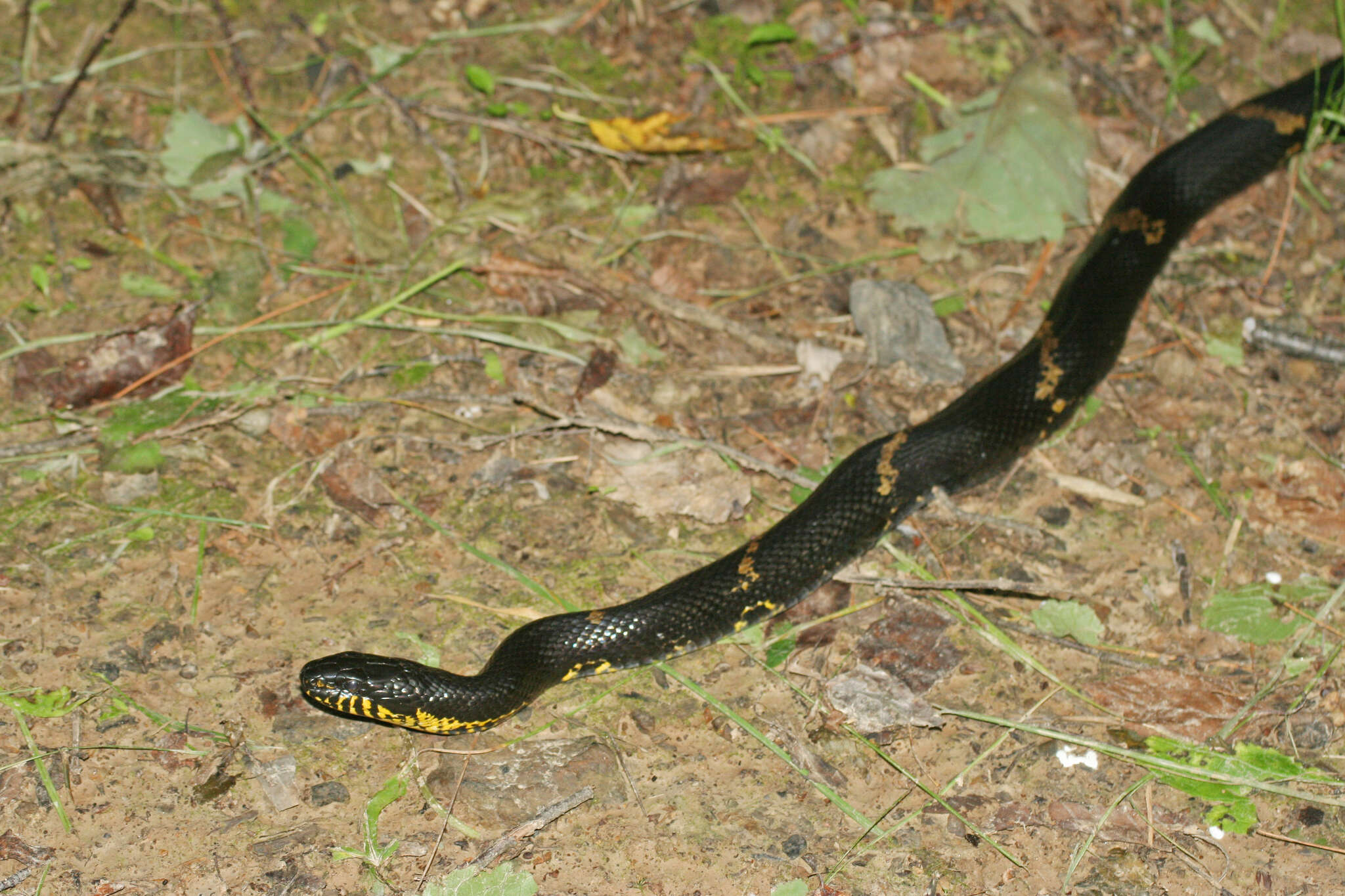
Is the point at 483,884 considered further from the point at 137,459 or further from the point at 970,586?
the point at 137,459

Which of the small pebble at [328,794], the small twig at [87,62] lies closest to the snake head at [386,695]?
the small pebble at [328,794]

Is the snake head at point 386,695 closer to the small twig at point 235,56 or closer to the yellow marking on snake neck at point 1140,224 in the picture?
the small twig at point 235,56

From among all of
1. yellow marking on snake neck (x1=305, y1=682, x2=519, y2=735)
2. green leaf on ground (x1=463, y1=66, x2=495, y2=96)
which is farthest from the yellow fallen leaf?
yellow marking on snake neck (x1=305, y1=682, x2=519, y2=735)

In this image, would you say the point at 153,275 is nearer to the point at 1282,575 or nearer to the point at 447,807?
the point at 447,807

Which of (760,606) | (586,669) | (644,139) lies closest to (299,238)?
(644,139)

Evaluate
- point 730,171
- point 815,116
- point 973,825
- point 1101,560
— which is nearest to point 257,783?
point 973,825

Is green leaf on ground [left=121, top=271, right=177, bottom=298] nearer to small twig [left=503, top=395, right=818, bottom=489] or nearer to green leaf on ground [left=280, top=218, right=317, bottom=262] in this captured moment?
green leaf on ground [left=280, top=218, right=317, bottom=262]
